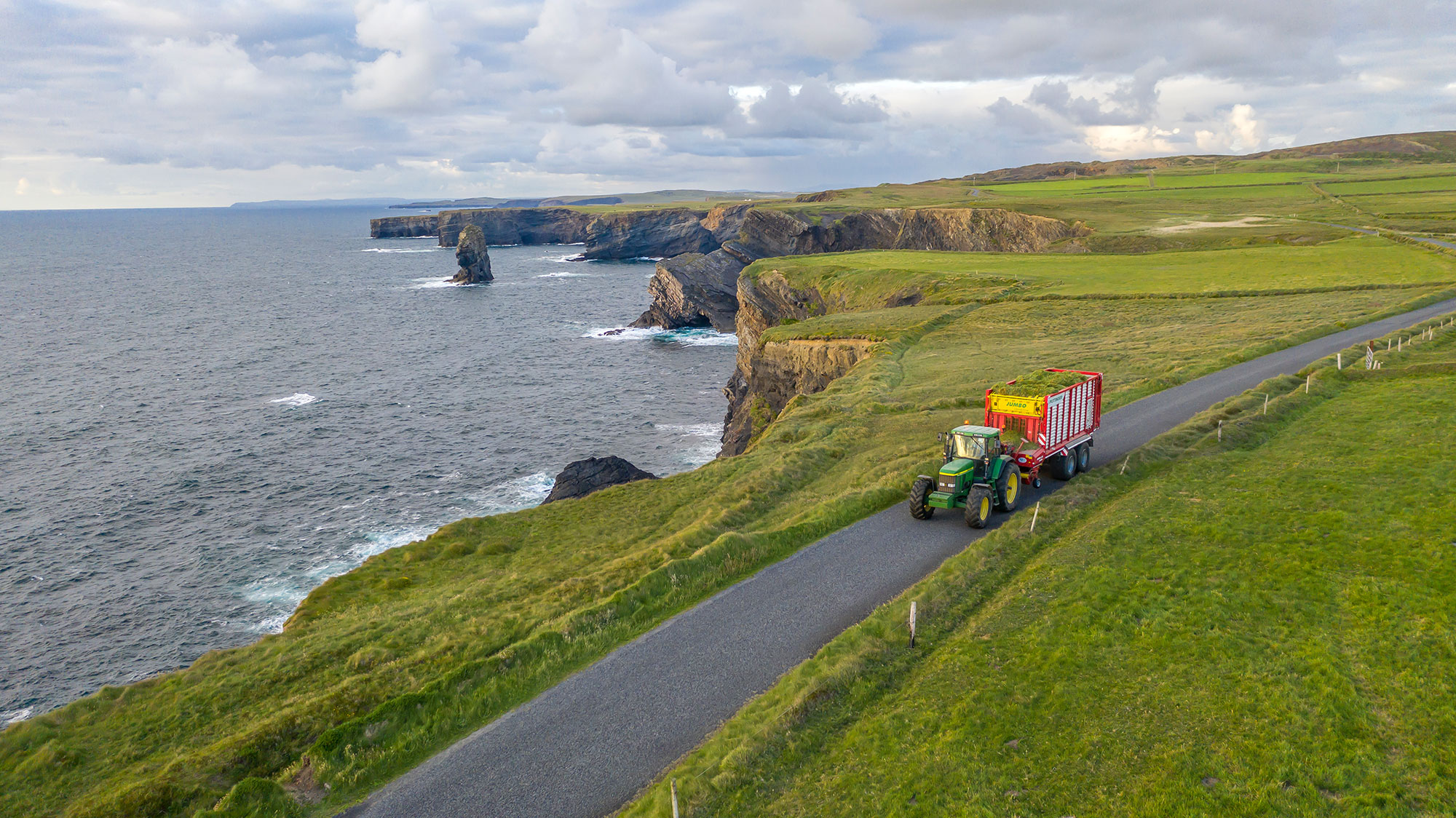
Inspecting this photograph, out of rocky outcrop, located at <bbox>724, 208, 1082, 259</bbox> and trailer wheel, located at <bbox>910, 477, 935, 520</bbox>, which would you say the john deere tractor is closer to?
trailer wheel, located at <bbox>910, 477, 935, 520</bbox>

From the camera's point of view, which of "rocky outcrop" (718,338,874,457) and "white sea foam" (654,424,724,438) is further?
"white sea foam" (654,424,724,438)

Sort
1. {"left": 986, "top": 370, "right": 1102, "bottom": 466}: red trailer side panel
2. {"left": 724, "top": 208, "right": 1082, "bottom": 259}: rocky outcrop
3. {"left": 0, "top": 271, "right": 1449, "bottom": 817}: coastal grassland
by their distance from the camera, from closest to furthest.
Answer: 1. {"left": 0, "top": 271, "right": 1449, "bottom": 817}: coastal grassland
2. {"left": 986, "top": 370, "right": 1102, "bottom": 466}: red trailer side panel
3. {"left": 724, "top": 208, "right": 1082, "bottom": 259}: rocky outcrop

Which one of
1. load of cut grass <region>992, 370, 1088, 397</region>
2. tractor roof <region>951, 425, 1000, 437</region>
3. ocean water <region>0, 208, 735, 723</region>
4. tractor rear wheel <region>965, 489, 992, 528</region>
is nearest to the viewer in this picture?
tractor rear wheel <region>965, 489, 992, 528</region>

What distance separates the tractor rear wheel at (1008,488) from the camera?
81.4 ft

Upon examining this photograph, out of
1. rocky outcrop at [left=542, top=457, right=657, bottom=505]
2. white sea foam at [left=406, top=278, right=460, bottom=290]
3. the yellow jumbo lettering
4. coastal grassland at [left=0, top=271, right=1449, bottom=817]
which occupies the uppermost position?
white sea foam at [left=406, top=278, right=460, bottom=290]

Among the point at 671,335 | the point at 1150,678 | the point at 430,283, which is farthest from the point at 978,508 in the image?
the point at 430,283

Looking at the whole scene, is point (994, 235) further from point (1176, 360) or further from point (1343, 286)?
point (1176, 360)

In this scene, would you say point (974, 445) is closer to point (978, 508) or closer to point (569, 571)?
point (978, 508)

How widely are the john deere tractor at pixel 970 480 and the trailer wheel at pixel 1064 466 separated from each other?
2.83 metres

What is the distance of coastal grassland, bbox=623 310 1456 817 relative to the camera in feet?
42.4

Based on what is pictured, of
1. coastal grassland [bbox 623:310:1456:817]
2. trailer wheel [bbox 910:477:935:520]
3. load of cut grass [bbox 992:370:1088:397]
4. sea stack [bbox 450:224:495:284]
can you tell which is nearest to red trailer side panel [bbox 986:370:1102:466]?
load of cut grass [bbox 992:370:1088:397]

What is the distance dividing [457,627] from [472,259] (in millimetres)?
155277

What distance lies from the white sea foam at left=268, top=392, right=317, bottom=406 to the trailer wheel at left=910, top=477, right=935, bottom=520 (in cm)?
6648

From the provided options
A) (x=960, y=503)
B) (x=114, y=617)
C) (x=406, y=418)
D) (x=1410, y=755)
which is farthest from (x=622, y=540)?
(x=406, y=418)
